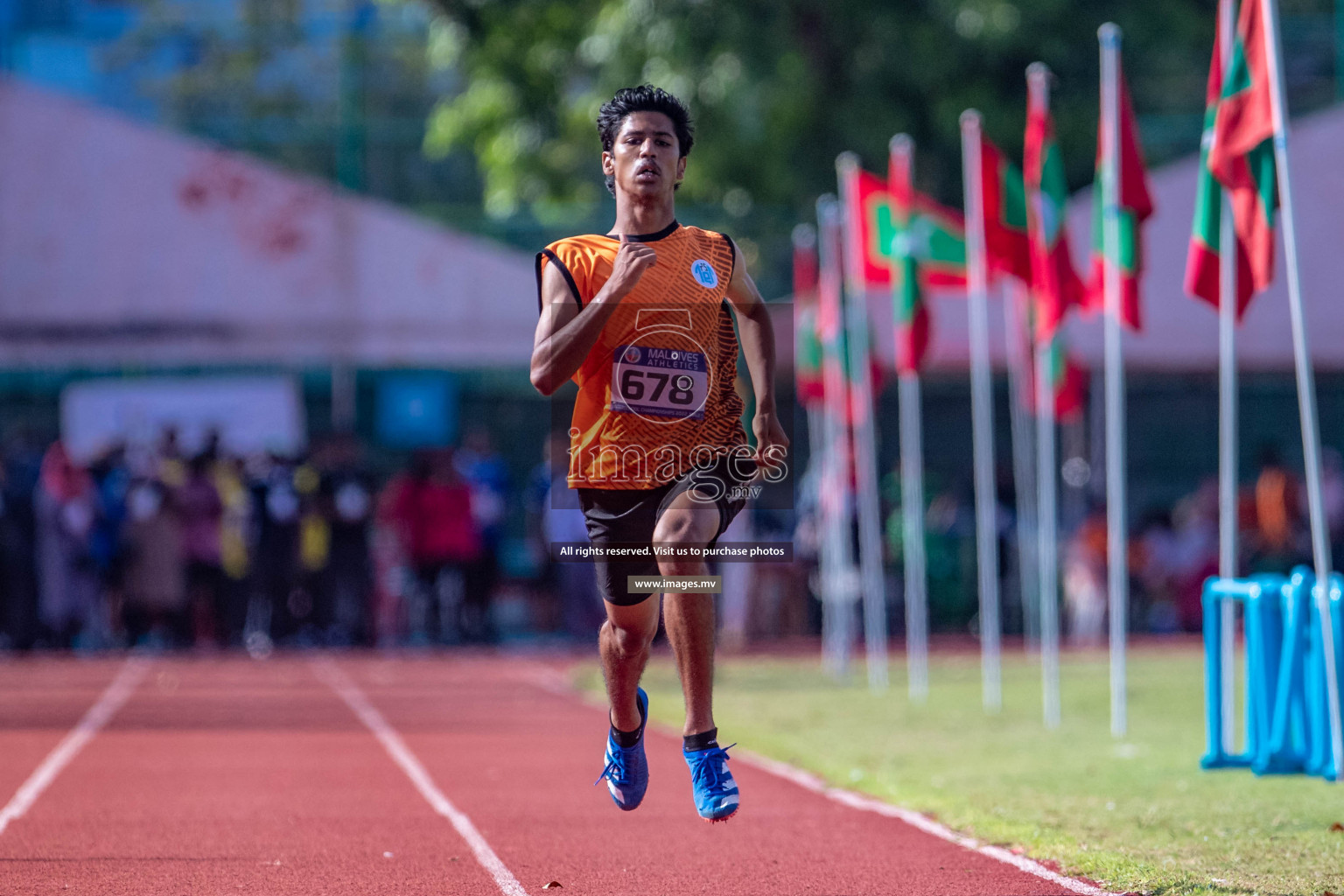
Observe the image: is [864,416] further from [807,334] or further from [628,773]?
[628,773]

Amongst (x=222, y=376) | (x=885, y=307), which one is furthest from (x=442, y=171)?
(x=885, y=307)

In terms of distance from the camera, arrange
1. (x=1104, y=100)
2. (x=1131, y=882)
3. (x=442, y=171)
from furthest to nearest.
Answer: (x=442, y=171)
(x=1104, y=100)
(x=1131, y=882)

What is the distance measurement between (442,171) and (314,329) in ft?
33.7

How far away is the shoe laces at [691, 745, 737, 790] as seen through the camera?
18.9 feet

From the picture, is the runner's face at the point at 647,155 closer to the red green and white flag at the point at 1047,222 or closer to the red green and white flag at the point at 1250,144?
Result: the red green and white flag at the point at 1250,144

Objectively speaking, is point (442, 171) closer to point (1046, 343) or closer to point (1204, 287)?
point (1046, 343)

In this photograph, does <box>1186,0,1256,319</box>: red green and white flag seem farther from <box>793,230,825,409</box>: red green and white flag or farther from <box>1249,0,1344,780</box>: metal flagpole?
<box>793,230,825,409</box>: red green and white flag

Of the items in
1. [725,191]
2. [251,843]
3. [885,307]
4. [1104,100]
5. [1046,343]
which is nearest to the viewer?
[251,843]

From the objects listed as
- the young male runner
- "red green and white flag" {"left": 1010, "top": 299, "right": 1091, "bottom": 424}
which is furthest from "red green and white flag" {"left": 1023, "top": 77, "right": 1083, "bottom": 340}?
the young male runner

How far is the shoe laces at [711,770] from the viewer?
5762mm

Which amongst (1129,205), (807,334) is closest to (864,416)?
(807,334)

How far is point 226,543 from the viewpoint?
19953 mm

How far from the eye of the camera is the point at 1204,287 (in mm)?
10086

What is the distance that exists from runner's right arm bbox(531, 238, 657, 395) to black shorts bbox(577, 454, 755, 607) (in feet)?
1.56
